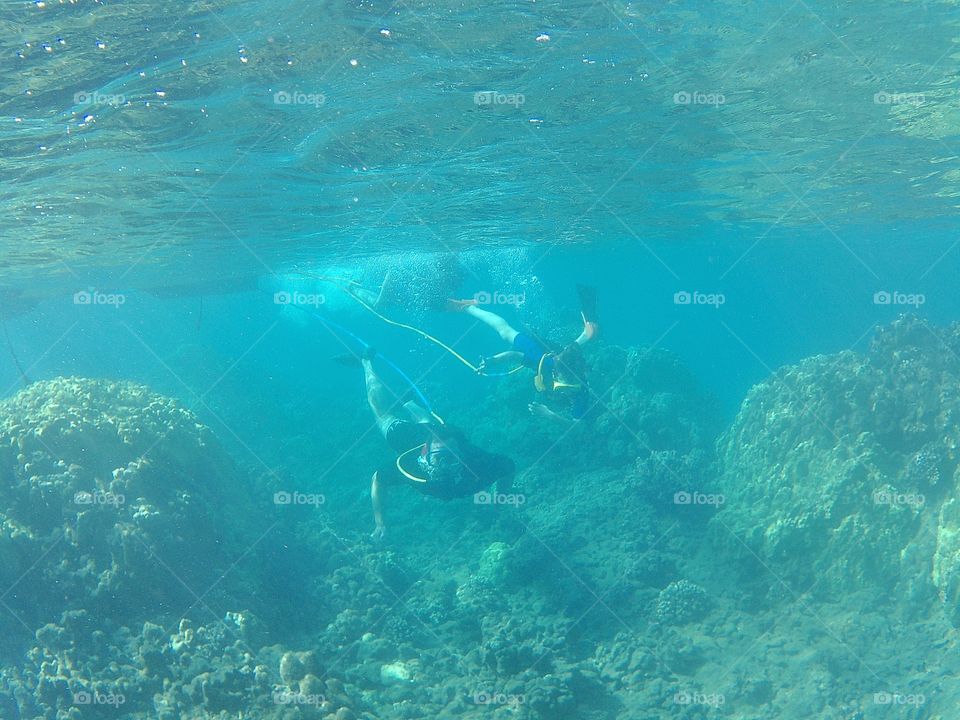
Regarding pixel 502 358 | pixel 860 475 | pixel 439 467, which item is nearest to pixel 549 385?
pixel 502 358

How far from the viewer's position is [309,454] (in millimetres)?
21234

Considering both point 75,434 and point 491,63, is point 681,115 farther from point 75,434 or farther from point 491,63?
point 75,434

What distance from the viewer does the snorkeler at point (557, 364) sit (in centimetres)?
985

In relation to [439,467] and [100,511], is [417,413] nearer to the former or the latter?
[439,467]

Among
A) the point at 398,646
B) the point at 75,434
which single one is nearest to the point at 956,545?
the point at 398,646

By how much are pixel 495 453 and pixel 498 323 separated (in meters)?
4.62

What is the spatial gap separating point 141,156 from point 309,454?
12139mm

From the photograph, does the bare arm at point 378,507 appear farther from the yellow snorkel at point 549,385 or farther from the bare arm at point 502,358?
the yellow snorkel at point 549,385

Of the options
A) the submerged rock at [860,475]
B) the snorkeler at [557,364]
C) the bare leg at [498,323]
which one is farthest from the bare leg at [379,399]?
the submerged rock at [860,475]

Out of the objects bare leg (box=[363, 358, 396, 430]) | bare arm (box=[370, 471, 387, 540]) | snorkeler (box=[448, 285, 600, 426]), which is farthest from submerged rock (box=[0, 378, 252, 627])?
snorkeler (box=[448, 285, 600, 426])

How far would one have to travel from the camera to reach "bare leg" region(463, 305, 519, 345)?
1277 cm

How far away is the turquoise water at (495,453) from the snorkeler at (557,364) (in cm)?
50

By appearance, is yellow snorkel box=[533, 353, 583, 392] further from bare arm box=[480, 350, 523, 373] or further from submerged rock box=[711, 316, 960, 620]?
submerged rock box=[711, 316, 960, 620]

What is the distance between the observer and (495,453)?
33.7 feet
